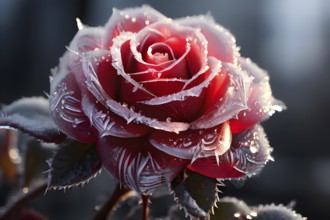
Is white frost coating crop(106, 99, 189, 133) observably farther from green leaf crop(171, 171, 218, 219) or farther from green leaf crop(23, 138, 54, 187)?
green leaf crop(23, 138, 54, 187)

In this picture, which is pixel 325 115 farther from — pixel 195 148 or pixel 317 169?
pixel 195 148

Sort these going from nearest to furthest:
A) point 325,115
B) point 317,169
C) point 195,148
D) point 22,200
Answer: point 195,148, point 22,200, point 317,169, point 325,115

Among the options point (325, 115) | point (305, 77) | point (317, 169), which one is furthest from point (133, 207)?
point (305, 77)

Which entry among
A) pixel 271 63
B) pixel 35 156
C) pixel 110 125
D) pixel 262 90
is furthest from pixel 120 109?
pixel 271 63

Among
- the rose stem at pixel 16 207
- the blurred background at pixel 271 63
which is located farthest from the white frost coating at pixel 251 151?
the blurred background at pixel 271 63

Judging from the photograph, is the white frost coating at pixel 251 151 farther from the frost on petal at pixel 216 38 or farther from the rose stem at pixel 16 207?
the rose stem at pixel 16 207
